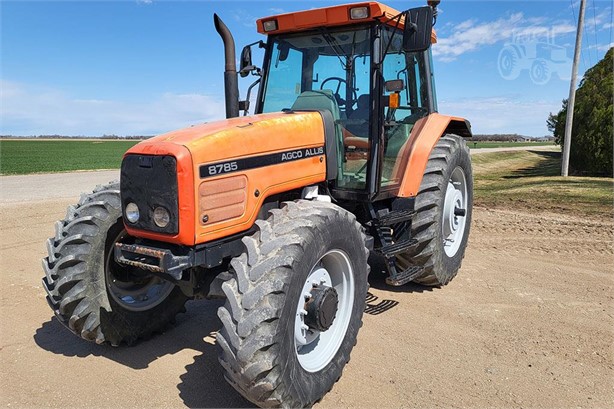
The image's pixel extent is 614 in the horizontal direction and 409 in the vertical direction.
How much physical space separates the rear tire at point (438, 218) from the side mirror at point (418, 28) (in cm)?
143

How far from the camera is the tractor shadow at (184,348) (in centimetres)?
286

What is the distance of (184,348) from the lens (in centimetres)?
354

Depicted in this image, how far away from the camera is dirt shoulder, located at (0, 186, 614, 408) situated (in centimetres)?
289

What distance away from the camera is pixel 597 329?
3812 mm

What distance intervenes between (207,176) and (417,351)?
203 cm

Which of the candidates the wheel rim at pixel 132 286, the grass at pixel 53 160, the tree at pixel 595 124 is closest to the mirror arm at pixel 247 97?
the wheel rim at pixel 132 286

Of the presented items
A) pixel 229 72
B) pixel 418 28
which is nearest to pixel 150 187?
pixel 229 72

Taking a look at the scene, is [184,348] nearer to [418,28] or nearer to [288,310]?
[288,310]

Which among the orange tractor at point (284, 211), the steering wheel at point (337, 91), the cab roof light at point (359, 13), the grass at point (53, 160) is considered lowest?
the grass at point (53, 160)

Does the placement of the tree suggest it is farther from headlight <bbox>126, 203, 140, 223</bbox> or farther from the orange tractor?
headlight <bbox>126, 203, 140, 223</bbox>

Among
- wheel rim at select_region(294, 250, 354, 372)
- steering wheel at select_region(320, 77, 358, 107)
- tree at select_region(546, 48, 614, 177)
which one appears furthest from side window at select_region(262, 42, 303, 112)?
tree at select_region(546, 48, 614, 177)

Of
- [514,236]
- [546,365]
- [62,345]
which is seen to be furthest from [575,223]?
[62,345]

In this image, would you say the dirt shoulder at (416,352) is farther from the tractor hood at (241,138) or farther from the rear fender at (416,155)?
the tractor hood at (241,138)

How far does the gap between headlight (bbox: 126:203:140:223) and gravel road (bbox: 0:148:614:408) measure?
3.58 ft
